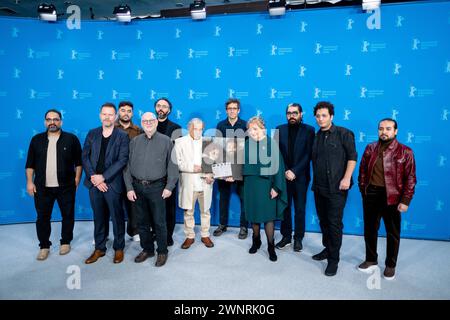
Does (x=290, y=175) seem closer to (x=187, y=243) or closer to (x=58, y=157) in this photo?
(x=187, y=243)

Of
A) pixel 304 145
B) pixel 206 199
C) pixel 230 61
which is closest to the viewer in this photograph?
pixel 304 145

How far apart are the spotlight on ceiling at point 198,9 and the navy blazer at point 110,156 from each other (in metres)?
2.26

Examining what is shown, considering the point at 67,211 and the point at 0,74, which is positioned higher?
the point at 0,74

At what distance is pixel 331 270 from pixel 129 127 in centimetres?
289

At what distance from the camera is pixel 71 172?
11.8 ft

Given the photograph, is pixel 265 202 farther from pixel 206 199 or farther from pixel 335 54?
pixel 335 54

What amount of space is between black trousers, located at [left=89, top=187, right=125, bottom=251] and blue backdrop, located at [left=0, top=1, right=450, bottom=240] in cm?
149

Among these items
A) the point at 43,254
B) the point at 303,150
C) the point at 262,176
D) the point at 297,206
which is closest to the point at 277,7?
the point at 303,150

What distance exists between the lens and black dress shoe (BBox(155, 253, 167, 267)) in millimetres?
3301

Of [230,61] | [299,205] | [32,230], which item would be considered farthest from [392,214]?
[32,230]

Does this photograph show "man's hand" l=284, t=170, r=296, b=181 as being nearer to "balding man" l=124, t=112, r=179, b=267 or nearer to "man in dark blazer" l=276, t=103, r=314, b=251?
"man in dark blazer" l=276, t=103, r=314, b=251

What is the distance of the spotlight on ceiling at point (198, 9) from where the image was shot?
14.2 feet

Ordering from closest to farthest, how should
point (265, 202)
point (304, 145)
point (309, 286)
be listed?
point (309, 286)
point (265, 202)
point (304, 145)
